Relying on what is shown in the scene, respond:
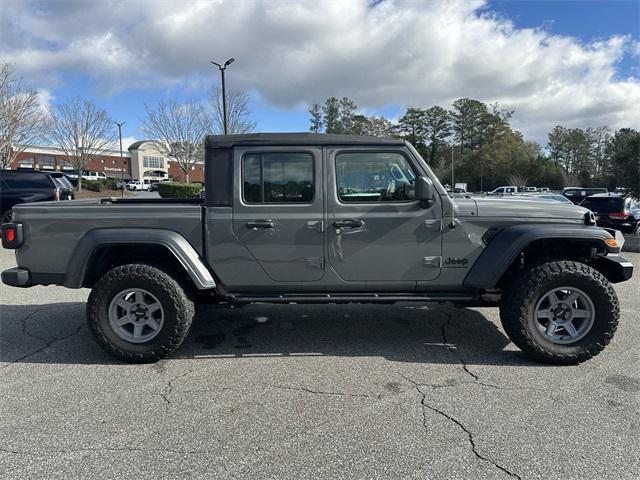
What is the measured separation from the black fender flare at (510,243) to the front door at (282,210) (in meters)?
1.39

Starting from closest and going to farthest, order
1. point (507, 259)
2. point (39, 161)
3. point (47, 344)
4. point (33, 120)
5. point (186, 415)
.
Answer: point (186, 415)
point (507, 259)
point (47, 344)
point (33, 120)
point (39, 161)

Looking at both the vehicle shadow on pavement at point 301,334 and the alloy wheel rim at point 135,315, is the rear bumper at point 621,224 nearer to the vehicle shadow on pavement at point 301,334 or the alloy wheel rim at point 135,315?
the vehicle shadow on pavement at point 301,334

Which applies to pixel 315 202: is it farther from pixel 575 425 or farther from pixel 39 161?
pixel 39 161

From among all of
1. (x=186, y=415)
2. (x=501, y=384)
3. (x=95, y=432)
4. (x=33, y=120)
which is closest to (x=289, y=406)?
(x=186, y=415)

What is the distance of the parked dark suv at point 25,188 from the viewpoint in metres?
11.5

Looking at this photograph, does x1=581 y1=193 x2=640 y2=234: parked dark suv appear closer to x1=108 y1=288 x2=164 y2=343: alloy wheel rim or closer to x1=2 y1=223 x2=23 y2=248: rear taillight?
x1=108 y1=288 x2=164 y2=343: alloy wheel rim

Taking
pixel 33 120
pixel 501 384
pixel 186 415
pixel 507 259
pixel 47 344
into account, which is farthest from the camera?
pixel 33 120

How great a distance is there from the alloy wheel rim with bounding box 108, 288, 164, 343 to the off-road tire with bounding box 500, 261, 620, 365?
3.08 m

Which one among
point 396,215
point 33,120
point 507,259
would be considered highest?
point 33,120

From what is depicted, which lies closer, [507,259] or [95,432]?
[95,432]

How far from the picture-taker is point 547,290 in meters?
3.67

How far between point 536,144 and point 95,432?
78695 mm

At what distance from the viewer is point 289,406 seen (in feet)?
9.95

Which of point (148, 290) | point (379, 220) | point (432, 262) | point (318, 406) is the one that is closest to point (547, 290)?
point (432, 262)
